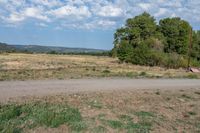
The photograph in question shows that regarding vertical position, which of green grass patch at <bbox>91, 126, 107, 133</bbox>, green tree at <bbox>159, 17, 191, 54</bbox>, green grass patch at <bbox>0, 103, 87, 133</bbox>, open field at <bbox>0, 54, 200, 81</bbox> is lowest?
open field at <bbox>0, 54, 200, 81</bbox>

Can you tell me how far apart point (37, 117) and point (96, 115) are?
5.36 feet

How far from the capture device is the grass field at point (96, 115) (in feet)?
26.7

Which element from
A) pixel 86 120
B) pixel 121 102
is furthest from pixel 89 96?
pixel 86 120

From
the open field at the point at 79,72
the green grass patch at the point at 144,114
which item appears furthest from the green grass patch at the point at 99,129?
the open field at the point at 79,72

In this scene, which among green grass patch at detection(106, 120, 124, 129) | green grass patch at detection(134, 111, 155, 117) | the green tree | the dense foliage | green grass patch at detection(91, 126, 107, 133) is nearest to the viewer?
green grass patch at detection(91, 126, 107, 133)

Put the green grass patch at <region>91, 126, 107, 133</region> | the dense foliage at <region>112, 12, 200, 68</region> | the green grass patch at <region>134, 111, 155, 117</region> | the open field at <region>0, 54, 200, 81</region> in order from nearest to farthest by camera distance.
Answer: the green grass patch at <region>91, 126, 107, 133</region>, the green grass patch at <region>134, 111, 155, 117</region>, the open field at <region>0, 54, 200, 81</region>, the dense foliage at <region>112, 12, 200, 68</region>

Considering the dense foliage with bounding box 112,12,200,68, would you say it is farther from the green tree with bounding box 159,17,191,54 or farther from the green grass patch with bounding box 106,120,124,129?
the green grass patch with bounding box 106,120,124,129

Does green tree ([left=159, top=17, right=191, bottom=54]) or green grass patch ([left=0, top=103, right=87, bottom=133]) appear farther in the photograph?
green tree ([left=159, top=17, right=191, bottom=54])

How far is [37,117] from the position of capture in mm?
8523

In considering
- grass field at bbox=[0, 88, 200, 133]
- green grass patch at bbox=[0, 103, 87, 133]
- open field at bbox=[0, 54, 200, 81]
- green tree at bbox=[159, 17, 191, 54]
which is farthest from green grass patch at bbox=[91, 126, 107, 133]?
green tree at bbox=[159, 17, 191, 54]

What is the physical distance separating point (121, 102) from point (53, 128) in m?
3.73

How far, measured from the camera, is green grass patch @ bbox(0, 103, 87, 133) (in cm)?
800

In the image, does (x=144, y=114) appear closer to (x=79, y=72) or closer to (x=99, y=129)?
(x=99, y=129)

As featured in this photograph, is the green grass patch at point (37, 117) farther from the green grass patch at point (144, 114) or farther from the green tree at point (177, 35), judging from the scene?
the green tree at point (177, 35)
